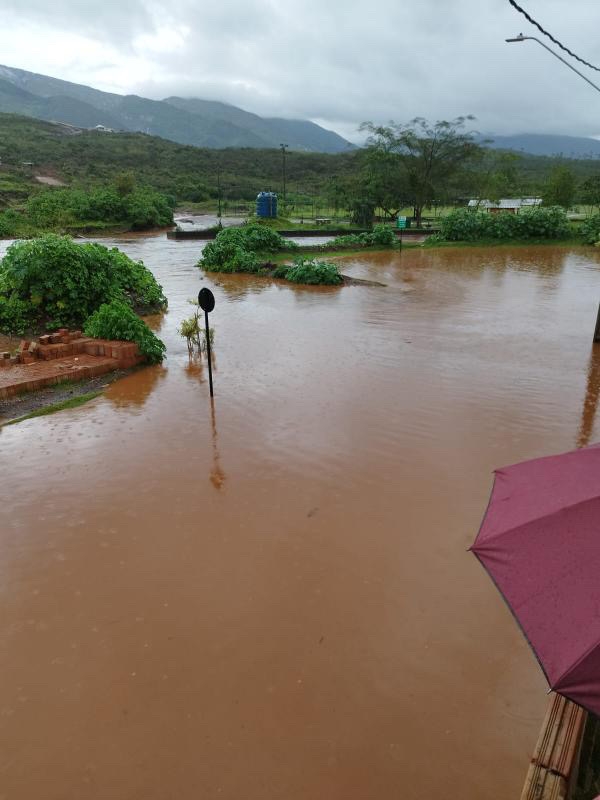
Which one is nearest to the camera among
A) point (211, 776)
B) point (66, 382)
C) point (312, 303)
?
point (211, 776)

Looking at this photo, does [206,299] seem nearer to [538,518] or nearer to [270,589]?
[270,589]

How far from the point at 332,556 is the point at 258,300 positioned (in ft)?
41.3

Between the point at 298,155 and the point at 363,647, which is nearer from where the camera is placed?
the point at 363,647

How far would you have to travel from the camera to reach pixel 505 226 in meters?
30.7

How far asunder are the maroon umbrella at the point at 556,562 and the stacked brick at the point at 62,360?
778 cm

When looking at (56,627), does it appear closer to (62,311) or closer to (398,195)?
(62,311)

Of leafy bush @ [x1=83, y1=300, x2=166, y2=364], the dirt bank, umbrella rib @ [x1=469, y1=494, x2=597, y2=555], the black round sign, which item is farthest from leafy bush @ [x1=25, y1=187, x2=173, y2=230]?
umbrella rib @ [x1=469, y1=494, x2=597, y2=555]

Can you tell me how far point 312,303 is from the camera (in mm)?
16000

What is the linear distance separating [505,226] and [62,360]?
27563mm

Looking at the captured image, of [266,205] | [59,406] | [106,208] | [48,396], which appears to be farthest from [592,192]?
[59,406]

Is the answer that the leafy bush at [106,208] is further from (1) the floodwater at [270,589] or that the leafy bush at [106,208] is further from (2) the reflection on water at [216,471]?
(2) the reflection on water at [216,471]

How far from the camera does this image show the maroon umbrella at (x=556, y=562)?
2086 mm

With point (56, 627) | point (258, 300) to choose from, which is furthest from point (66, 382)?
point (258, 300)

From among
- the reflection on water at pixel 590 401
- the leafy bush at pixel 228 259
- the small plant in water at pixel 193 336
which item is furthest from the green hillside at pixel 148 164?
the reflection on water at pixel 590 401
